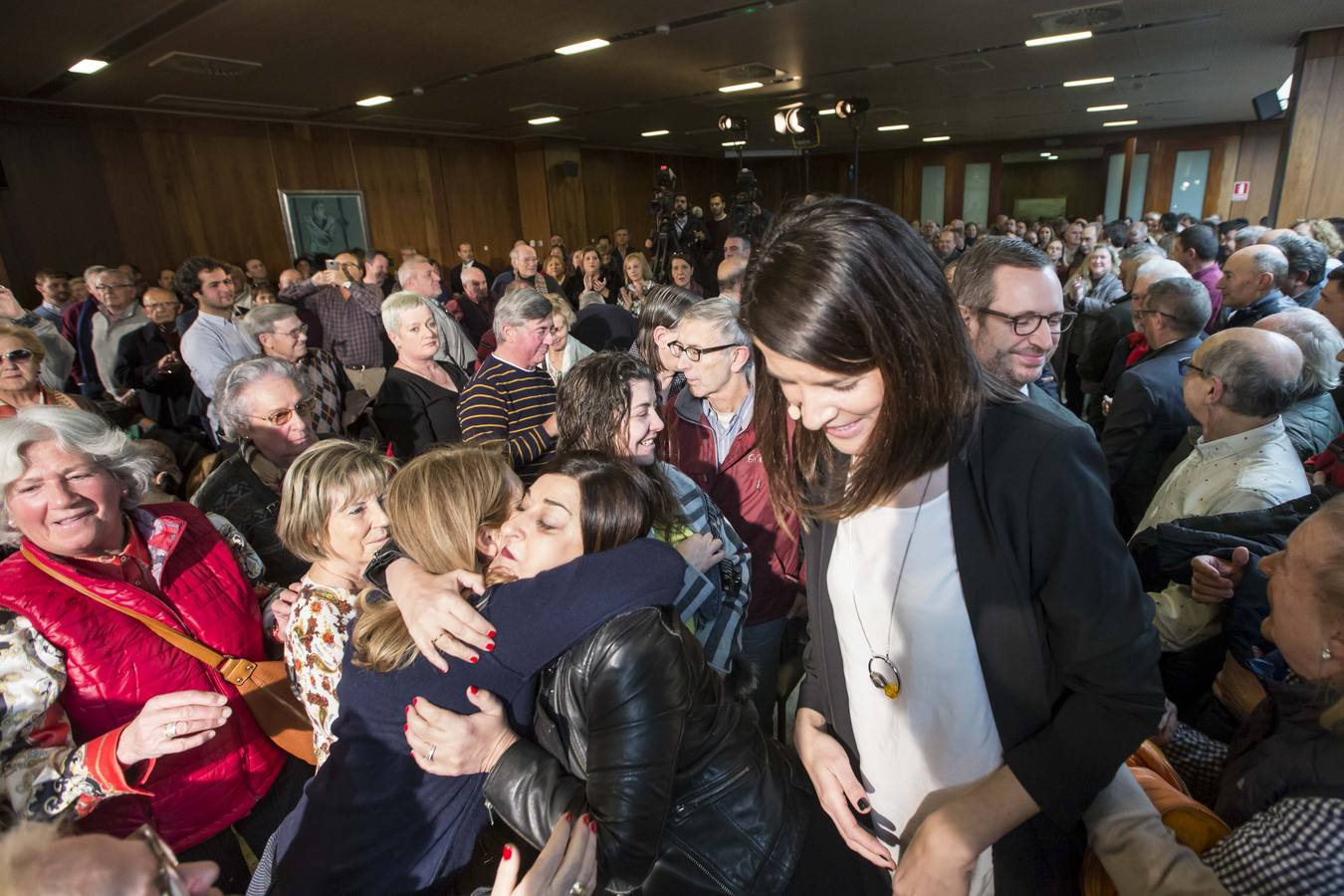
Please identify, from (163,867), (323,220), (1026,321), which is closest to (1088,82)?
(1026,321)

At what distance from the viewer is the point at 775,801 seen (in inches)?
46.7

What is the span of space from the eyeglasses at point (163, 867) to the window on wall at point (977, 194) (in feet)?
61.4

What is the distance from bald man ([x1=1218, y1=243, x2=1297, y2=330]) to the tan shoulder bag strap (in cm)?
436

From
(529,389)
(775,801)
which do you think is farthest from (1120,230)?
(775,801)

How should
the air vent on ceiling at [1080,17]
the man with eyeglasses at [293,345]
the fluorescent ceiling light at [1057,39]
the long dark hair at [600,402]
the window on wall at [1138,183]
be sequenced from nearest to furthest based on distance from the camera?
the long dark hair at [600,402] → the man with eyeglasses at [293,345] → the air vent on ceiling at [1080,17] → the fluorescent ceiling light at [1057,39] → the window on wall at [1138,183]

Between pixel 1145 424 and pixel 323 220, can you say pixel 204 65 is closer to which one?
pixel 323 220

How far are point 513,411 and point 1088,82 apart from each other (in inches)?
372

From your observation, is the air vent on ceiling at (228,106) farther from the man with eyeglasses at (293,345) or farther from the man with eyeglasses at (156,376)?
the man with eyeglasses at (293,345)

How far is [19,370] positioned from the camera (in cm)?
259

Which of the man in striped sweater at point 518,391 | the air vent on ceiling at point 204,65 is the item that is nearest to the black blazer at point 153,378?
the man in striped sweater at point 518,391

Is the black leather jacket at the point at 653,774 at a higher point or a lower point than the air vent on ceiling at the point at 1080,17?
lower

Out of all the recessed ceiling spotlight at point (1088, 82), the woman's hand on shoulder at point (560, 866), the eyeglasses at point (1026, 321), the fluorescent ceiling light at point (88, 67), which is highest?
the recessed ceiling spotlight at point (1088, 82)

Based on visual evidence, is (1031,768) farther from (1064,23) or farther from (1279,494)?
(1064,23)

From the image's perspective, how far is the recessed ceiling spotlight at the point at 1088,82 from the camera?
26.6 feet
